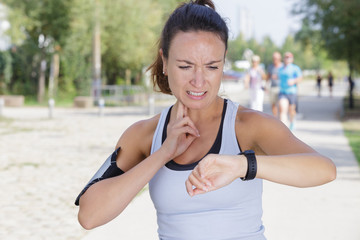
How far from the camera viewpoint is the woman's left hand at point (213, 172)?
1.83m

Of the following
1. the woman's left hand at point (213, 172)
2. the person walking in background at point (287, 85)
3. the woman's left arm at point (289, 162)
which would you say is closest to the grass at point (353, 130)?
the person walking in background at point (287, 85)

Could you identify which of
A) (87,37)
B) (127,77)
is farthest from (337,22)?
(127,77)

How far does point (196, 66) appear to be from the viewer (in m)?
2.24

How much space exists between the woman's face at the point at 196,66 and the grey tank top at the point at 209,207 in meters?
0.20

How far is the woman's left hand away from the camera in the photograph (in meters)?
1.83

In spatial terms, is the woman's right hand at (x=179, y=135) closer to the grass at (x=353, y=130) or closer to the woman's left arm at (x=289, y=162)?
the woman's left arm at (x=289, y=162)

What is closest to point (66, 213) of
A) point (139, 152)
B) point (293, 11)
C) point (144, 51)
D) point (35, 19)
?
point (139, 152)

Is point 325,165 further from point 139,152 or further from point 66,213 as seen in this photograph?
point 66,213

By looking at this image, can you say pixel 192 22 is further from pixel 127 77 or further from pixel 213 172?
pixel 127 77

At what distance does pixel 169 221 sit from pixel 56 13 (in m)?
26.4

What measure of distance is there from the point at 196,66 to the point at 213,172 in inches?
22.3

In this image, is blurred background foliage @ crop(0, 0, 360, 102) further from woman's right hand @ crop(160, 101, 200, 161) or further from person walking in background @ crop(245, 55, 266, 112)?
woman's right hand @ crop(160, 101, 200, 161)

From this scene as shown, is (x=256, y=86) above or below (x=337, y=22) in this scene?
below

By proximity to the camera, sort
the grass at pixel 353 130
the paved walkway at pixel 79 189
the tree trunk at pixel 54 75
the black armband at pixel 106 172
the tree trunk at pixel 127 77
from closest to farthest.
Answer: the black armband at pixel 106 172 → the paved walkway at pixel 79 189 → the grass at pixel 353 130 → the tree trunk at pixel 54 75 → the tree trunk at pixel 127 77
